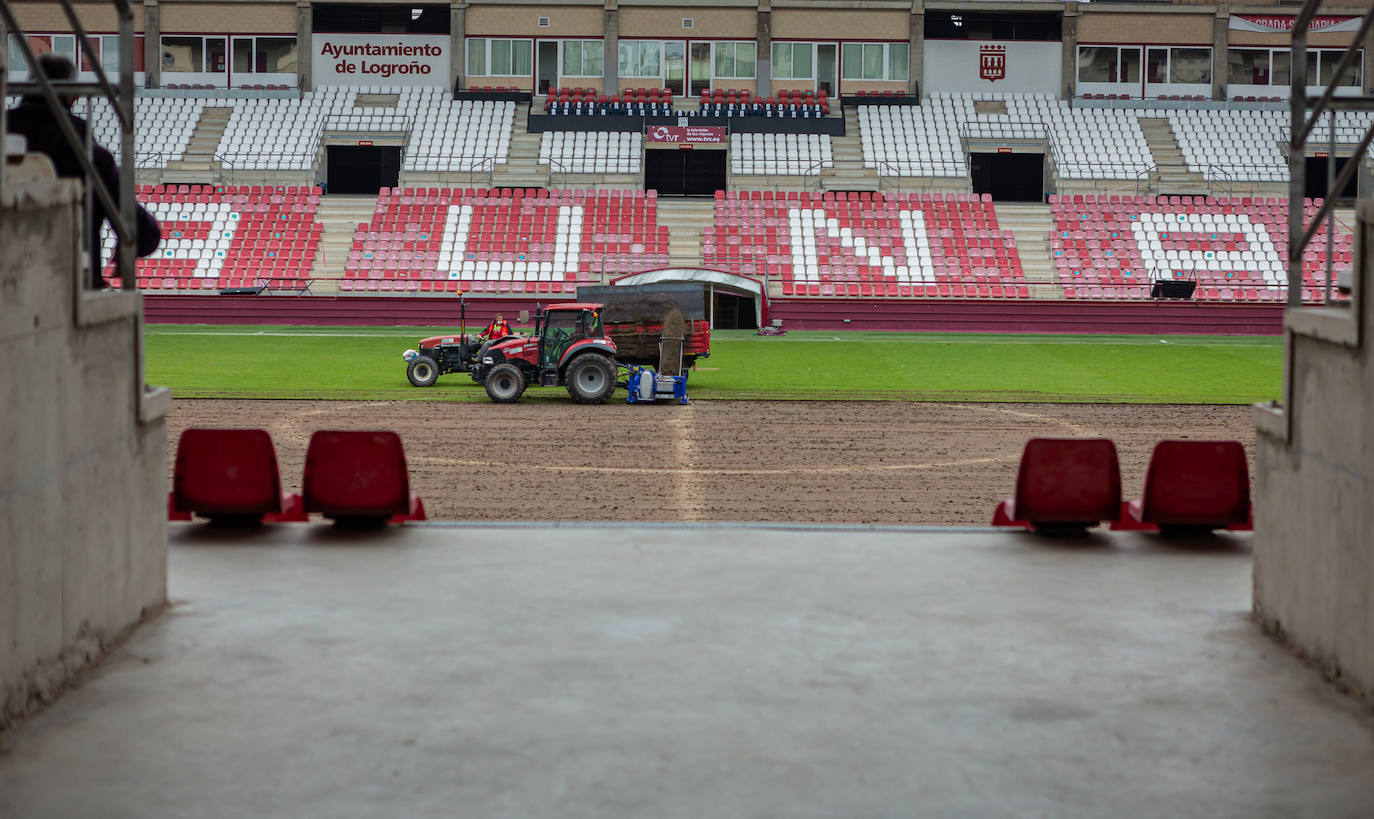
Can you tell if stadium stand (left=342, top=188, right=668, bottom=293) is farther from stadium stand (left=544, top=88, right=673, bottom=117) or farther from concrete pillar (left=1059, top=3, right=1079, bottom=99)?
concrete pillar (left=1059, top=3, right=1079, bottom=99)

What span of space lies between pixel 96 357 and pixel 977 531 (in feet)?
20.6

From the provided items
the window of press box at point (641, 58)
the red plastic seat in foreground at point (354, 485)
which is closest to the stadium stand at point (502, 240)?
the window of press box at point (641, 58)

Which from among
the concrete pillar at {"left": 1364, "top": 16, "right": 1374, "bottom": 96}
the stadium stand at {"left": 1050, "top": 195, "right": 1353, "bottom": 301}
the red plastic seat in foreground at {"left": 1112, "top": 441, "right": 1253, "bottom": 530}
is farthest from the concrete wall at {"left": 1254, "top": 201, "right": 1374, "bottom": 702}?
the concrete pillar at {"left": 1364, "top": 16, "right": 1374, "bottom": 96}

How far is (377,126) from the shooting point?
56375mm

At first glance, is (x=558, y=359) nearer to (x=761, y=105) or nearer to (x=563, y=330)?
(x=563, y=330)

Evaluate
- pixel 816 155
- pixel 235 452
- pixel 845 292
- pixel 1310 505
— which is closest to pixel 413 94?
pixel 816 155

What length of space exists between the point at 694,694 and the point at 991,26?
55.4 metres

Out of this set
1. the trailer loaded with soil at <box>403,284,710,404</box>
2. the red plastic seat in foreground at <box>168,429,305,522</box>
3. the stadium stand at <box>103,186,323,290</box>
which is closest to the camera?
the red plastic seat in foreground at <box>168,429,305,522</box>

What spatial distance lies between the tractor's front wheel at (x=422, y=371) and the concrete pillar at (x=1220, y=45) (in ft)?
133

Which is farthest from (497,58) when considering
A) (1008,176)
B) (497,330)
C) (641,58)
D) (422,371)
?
(497,330)

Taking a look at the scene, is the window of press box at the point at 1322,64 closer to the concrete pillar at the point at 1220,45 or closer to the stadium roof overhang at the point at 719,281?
the concrete pillar at the point at 1220,45

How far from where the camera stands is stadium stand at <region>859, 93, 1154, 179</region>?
54844 millimetres

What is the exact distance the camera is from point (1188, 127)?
57344 mm

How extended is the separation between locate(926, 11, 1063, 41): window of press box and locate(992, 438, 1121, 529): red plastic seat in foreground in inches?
1975
